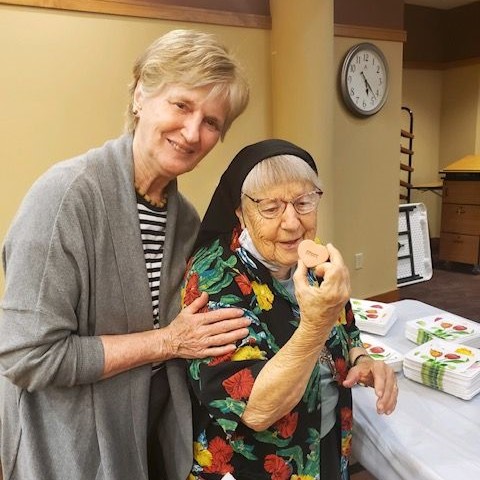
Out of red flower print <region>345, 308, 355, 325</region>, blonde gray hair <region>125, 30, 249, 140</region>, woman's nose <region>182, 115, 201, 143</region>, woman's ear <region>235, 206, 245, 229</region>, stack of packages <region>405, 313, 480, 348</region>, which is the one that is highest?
blonde gray hair <region>125, 30, 249, 140</region>

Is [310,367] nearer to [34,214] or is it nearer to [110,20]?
[34,214]

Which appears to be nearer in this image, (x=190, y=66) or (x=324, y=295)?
(x=324, y=295)

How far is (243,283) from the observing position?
1.03 meters

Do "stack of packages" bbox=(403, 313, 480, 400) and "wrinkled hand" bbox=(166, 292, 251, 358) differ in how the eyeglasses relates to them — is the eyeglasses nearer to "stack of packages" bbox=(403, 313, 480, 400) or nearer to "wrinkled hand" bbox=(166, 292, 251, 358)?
"wrinkled hand" bbox=(166, 292, 251, 358)

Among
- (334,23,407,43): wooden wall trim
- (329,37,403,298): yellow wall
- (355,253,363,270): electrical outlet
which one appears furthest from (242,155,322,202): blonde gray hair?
(355,253,363,270): electrical outlet

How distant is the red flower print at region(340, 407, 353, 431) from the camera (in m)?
1.18

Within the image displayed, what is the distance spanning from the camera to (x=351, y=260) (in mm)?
3861

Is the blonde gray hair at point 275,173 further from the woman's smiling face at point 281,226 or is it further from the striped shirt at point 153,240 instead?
the striped shirt at point 153,240

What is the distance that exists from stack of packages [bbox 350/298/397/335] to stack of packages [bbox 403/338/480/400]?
0.21 meters

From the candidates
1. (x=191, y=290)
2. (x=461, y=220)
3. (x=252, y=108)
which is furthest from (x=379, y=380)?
(x=461, y=220)

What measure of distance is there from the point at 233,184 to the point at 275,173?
112mm

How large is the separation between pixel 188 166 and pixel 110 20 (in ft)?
6.20

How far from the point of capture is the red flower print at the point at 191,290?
3.36 ft

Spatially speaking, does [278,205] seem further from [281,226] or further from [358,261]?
[358,261]
